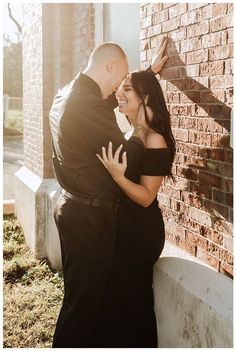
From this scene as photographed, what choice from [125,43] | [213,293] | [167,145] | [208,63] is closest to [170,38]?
[208,63]

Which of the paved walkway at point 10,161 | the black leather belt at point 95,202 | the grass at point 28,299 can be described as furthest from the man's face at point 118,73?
the paved walkway at point 10,161

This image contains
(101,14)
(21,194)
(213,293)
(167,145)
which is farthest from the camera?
(21,194)

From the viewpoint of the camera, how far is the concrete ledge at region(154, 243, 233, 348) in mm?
2490

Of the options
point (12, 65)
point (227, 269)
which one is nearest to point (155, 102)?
point (227, 269)

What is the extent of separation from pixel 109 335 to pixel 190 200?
3.74ft

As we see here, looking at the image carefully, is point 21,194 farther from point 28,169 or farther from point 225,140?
point 225,140

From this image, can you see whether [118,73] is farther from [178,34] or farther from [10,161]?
[10,161]

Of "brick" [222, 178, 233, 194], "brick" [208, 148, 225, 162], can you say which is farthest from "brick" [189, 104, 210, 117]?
"brick" [222, 178, 233, 194]

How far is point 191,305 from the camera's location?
108 inches

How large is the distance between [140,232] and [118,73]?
1155mm

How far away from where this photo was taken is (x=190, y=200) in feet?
10.2

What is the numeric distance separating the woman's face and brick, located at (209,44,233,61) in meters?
0.60

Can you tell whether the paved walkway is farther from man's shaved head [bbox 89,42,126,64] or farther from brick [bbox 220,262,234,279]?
brick [bbox 220,262,234,279]

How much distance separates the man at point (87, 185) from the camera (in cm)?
282
